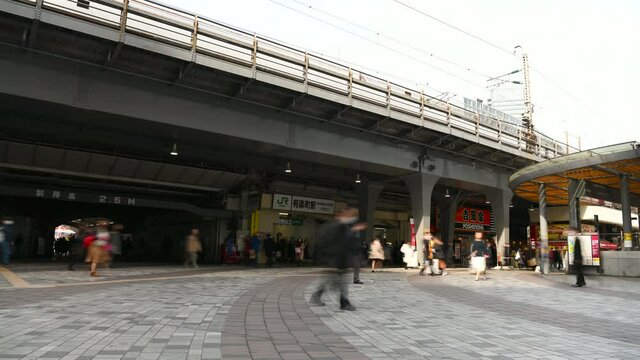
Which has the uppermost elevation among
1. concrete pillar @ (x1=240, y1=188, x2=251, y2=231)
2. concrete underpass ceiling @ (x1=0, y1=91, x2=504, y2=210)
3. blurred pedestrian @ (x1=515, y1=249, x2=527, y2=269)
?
concrete underpass ceiling @ (x1=0, y1=91, x2=504, y2=210)

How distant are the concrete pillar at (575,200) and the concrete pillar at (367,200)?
11.8 m

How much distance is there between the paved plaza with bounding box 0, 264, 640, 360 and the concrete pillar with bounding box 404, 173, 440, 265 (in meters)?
14.4

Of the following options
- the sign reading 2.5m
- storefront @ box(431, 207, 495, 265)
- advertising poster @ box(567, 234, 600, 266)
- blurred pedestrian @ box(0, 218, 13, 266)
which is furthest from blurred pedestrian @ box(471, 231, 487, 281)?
storefront @ box(431, 207, 495, 265)

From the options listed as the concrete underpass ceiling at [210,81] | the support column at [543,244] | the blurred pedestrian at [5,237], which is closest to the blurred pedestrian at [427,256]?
the concrete underpass ceiling at [210,81]

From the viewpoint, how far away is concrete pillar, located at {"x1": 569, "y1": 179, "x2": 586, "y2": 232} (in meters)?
20.9

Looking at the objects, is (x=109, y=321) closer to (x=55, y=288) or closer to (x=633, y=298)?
(x=55, y=288)

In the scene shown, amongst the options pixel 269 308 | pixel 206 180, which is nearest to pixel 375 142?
pixel 206 180

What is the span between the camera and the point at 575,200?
69.4 ft

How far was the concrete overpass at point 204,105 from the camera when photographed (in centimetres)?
1388

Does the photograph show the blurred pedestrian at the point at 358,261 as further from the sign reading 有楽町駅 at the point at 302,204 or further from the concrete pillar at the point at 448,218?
the concrete pillar at the point at 448,218

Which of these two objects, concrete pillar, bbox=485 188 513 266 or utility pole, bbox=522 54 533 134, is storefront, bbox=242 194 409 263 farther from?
utility pole, bbox=522 54 533 134

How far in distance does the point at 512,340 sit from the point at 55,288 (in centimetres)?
1004

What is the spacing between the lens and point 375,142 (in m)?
23.0

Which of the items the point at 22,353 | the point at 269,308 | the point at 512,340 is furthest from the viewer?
the point at 269,308
